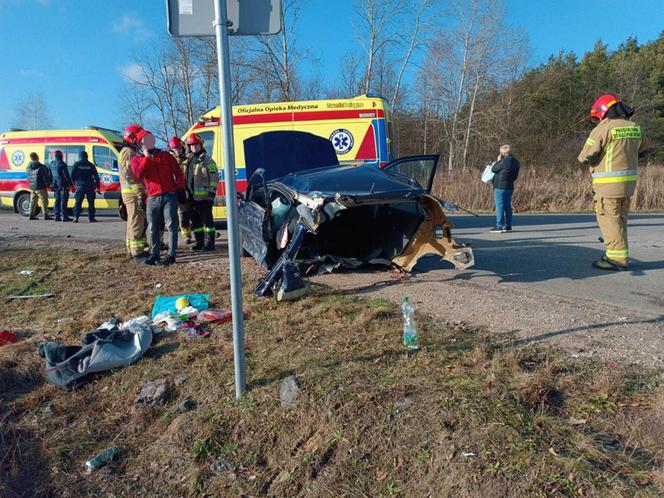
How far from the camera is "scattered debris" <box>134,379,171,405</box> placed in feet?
9.08

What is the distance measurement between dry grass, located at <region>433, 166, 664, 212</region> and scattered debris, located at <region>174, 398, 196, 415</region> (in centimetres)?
1413

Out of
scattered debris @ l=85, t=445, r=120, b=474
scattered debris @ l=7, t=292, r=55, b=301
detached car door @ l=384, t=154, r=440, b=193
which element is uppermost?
detached car door @ l=384, t=154, r=440, b=193

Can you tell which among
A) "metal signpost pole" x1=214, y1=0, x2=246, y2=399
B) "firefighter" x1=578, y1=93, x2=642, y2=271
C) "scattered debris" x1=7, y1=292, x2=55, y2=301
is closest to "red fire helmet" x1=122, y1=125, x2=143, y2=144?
"scattered debris" x1=7, y1=292, x2=55, y2=301

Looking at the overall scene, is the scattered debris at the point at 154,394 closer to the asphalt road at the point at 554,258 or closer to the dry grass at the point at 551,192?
the asphalt road at the point at 554,258

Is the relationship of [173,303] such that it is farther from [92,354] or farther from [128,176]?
[128,176]

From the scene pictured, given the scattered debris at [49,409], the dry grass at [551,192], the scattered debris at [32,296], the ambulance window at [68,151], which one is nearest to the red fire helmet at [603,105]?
the scattered debris at [49,409]

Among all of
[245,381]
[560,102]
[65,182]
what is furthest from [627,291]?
[560,102]

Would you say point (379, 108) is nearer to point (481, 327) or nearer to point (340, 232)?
point (340, 232)

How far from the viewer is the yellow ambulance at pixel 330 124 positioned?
29.9 feet

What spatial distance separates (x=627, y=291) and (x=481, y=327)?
2166 mm

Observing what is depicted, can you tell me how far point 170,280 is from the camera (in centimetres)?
528

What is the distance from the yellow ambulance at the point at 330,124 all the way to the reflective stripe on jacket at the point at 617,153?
454 centimetres

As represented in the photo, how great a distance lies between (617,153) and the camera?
5121 mm

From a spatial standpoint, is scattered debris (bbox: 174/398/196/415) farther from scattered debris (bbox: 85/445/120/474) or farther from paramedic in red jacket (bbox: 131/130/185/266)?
paramedic in red jacket (bbox: 131/130/185/266)
